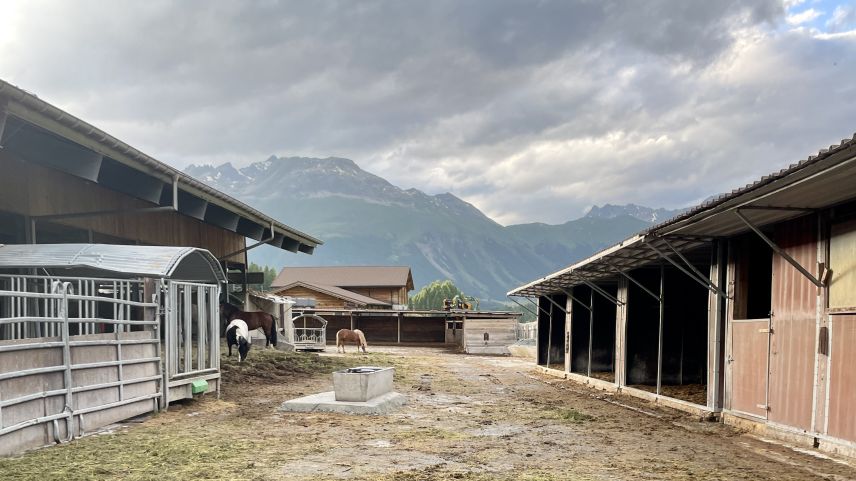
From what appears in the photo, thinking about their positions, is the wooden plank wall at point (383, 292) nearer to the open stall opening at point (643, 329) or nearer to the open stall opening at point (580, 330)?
the open stall opening at point (580, 330)

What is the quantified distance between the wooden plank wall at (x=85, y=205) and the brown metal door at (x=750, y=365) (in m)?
12.7

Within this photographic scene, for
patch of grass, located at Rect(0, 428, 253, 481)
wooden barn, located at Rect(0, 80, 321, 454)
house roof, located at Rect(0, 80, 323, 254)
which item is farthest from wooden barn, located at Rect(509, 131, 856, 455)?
house roof, located at Rect(0, 80, 323, 254)

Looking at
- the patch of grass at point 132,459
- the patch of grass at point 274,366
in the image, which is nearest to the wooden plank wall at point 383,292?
the patch of grass at point 274,366

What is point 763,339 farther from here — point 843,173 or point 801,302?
point 843,173

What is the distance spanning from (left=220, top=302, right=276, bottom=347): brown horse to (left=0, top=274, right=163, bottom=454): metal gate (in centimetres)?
1057

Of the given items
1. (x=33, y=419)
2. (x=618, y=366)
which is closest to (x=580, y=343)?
(x=618, y=366)

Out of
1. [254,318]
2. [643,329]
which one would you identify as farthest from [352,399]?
[254,318]

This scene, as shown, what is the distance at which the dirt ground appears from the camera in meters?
7.32

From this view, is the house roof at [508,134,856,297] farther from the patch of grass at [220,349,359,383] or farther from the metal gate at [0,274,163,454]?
the patch of grass at [220,349,359,383]

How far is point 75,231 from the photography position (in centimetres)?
1504

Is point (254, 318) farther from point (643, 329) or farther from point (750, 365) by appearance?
point (750, 365)

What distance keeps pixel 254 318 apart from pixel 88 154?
441 inches

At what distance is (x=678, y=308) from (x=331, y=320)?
31693 millimetres

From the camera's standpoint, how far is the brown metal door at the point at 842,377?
852 cm
